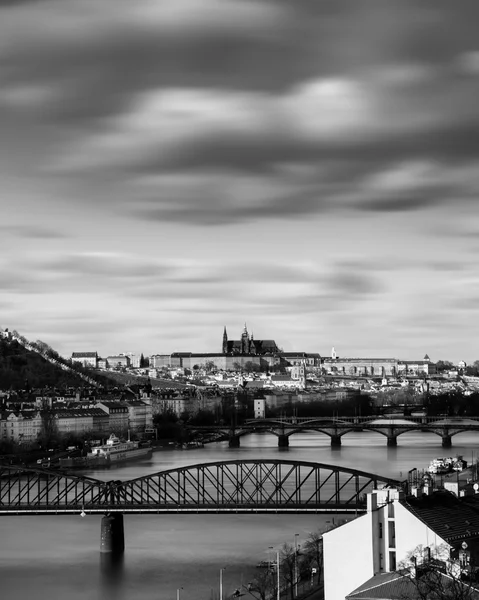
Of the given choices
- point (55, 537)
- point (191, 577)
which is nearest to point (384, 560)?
point (191, 577)

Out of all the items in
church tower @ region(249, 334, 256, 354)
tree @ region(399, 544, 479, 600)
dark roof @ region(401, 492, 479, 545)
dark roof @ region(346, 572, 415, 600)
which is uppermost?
church tower @ region(249, 334, 256, 354)

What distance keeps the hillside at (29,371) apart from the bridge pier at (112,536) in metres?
47.7

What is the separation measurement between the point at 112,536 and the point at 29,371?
182 ft

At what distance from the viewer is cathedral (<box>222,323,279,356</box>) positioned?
13900cm

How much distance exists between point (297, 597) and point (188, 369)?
120 meters

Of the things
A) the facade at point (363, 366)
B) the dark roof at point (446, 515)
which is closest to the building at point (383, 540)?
the dark roof at point (446, 515)

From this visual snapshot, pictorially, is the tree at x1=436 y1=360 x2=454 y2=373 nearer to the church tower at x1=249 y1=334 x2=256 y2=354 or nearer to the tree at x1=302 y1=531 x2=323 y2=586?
the church tower at x1=249 y1=334 x2=256 y2=354

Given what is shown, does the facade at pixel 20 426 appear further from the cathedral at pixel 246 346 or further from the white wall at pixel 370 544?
the cathedral at pixel 246 346

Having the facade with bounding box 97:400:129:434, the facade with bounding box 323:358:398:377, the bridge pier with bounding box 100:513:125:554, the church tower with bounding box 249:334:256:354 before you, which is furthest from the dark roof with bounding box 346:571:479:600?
the facade with bounding box 323:358:398:377

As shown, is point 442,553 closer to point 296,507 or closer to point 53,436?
point 296,507

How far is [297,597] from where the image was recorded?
15.8m

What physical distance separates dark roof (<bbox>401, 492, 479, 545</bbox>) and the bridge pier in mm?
6817

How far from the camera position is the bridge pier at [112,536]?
20469mm

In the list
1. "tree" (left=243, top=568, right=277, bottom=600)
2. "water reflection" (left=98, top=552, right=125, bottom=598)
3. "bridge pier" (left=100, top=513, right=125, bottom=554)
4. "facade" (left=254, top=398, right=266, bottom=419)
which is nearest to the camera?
"tree" (left=243, top=568, right=277, bottom=600)
